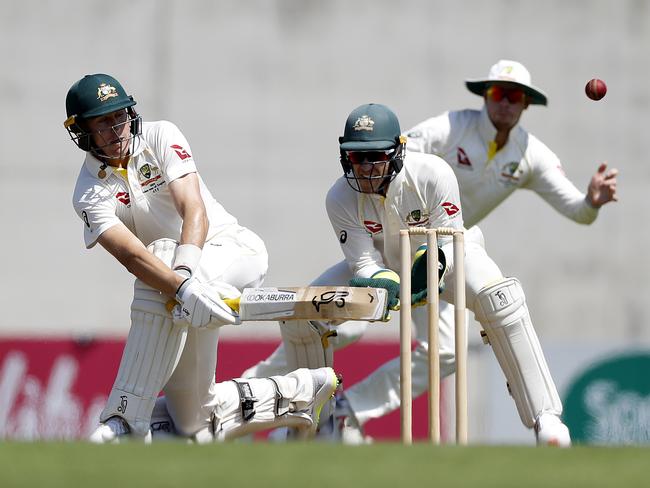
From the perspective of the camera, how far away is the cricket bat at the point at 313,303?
12.4 ft

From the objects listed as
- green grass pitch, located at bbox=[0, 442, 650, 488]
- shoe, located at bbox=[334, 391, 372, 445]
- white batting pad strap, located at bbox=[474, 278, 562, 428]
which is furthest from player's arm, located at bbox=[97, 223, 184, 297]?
shoe, located at bbox=[334, 391, 372, 445]

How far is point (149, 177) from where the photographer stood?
4.22 meters

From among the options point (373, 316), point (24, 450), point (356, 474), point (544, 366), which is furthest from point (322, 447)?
point (544, 366)

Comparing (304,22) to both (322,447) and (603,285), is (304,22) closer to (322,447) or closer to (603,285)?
(603,285)

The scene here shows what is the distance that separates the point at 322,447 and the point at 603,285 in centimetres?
576

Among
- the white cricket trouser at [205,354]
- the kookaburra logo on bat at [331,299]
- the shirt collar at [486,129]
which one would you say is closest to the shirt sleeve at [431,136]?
the shirt collar at [486,129]

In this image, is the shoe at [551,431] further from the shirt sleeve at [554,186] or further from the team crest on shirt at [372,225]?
the shirt sleeve at [554,186]

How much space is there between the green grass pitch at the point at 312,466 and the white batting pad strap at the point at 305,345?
1550 millimetres

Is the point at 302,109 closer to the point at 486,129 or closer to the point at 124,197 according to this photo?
the point at 486,129

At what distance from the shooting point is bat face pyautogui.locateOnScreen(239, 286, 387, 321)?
3791 millimetres

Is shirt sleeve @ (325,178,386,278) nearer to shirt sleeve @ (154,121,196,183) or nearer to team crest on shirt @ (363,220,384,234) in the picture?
team crest on shirt @ (363,220,384,234)

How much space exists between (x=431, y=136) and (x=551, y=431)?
4.89 feet

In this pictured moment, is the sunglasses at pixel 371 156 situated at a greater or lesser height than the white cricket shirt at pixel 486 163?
lesser

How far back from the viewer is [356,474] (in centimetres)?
259
